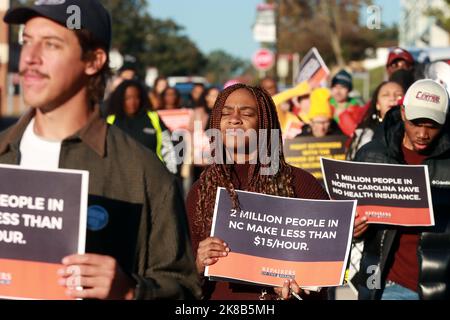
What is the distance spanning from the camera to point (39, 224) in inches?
138

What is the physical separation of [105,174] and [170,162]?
7869 millimetres

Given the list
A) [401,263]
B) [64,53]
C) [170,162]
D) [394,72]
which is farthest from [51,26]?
[394,72]

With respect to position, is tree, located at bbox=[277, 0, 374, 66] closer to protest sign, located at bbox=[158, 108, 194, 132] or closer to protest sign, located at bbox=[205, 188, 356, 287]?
protest sign, located at bbox=[158, 108, 194, 132]

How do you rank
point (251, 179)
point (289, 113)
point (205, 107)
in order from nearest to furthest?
point (251, 179)
point (289, 113)
point (205, 107)

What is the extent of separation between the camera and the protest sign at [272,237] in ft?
17.6

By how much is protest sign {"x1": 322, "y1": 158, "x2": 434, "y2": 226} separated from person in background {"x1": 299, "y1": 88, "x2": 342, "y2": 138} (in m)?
4.39

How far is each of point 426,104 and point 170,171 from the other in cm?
307

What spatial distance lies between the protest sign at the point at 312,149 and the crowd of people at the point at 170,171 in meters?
1.16

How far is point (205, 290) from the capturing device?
5508 mm

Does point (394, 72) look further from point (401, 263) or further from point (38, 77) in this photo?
point (38, 77)

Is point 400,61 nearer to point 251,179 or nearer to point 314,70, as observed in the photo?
point 314,70

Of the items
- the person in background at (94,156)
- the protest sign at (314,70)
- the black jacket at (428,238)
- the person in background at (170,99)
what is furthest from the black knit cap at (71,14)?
the person in background at (170,99)

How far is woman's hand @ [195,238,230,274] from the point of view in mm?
5305

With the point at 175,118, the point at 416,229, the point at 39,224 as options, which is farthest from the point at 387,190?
the point at 175,118
